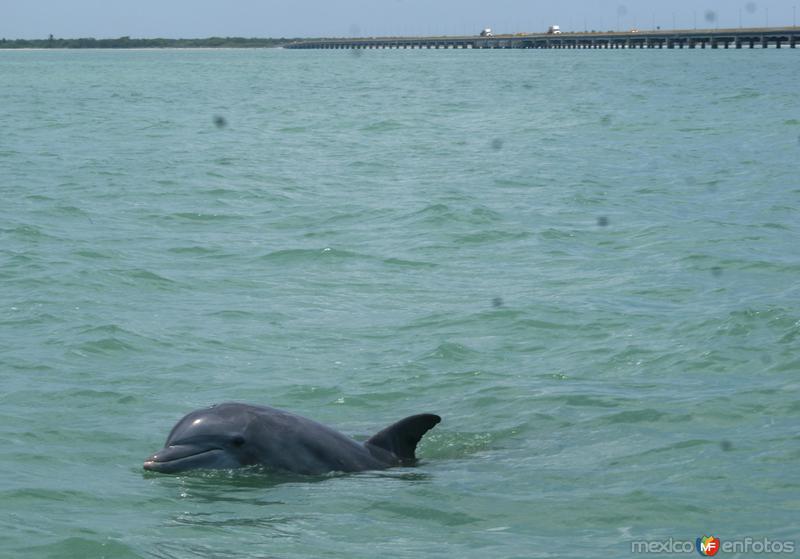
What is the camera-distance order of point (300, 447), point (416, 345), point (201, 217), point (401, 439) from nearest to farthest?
1. point (300, 447)
2. point (401, 439)
3. point (416, 345)
4. point (201, 217)

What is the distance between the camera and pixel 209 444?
9.24m

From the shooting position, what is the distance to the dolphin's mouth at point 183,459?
30.2ft

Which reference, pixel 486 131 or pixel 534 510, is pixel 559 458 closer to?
pixel 534 510

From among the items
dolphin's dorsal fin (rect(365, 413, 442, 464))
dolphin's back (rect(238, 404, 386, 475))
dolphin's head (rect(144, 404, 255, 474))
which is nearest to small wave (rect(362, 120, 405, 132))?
dolphin's dorsal fin (rect(365, 413, 442, 464))

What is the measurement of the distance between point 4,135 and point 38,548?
37.2 m

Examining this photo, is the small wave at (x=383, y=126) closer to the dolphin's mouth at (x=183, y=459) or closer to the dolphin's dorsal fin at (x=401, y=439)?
the dolphin's dorsal fin at (x=401, y=439)

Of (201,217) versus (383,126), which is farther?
(383,126)

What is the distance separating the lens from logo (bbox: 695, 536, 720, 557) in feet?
27.3

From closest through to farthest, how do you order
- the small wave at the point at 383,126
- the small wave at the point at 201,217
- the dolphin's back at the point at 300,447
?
the dolphin's back at the point at 300,447 < the small wave at the point at 201,217 < the small wave at the point at 383,126

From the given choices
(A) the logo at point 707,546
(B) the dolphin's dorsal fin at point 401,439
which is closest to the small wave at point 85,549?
(B) the dolphin's dorsal fin at point 401,439

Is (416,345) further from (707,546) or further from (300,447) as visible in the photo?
(707,546)

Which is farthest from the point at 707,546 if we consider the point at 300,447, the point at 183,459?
the point at 183,459

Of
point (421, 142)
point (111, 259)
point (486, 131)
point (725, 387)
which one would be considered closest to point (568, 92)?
point (486, 131)

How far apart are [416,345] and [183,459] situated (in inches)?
226
